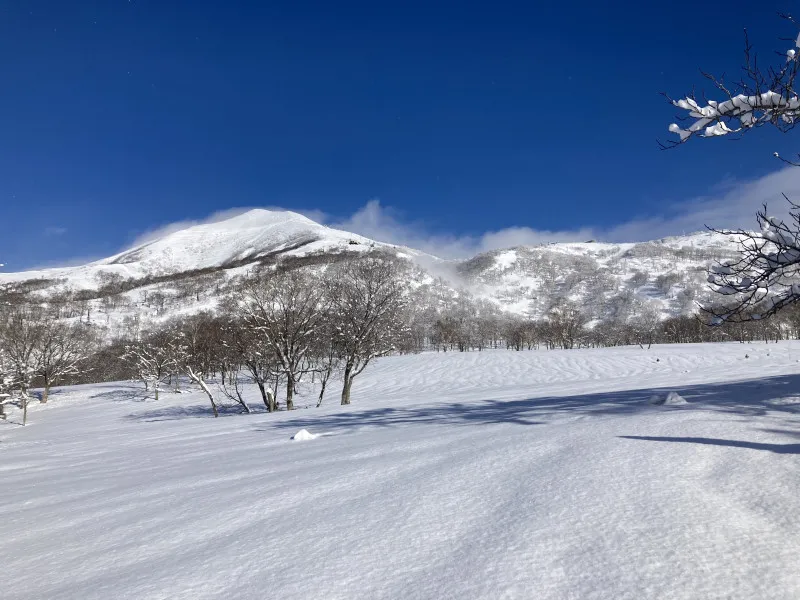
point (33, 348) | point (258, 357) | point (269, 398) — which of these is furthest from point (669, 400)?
point (33, 348)

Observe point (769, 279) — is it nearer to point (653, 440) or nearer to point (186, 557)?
point (653, 440)

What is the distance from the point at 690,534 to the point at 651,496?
1.33ft

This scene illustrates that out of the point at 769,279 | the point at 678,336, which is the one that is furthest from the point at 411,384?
the point at 678,336

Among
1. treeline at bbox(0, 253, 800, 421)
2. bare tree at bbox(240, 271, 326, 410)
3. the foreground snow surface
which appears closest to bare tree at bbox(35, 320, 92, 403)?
treeline at bbox(0, 253, 800, 421)

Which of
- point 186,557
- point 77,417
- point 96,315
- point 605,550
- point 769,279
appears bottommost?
point 77,417

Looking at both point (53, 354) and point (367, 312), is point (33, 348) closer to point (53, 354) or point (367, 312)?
point (53, 354)

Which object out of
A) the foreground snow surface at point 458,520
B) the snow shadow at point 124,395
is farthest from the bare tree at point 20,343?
the foreground snow surface at point 458,520

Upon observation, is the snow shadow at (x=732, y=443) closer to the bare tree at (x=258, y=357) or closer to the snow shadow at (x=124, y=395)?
the bare tree at (x=258, y=357)

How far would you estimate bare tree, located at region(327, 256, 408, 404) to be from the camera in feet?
69.1

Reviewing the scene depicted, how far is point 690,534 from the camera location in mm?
1821

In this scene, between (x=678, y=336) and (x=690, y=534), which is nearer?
(x=690, y=534)

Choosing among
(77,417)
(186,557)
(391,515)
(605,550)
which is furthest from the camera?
(77,417)

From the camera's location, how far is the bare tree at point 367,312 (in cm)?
2106

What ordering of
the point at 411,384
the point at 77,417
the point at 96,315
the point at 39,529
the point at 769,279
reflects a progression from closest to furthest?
the point at 39,529 < the point at 769,279 < the point at 77,417 < the point at 411,384 < the point at 96,315
